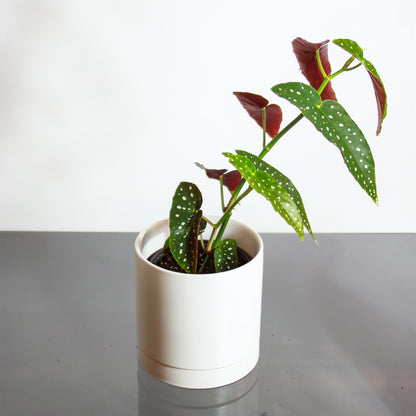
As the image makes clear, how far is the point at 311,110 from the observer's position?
0.66 m

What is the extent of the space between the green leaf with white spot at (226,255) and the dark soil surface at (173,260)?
0.08ft

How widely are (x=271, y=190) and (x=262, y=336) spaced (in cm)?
38

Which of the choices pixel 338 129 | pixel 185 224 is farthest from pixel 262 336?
pixel 338 129

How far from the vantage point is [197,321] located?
0.79m

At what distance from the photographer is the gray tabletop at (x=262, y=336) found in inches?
33.1

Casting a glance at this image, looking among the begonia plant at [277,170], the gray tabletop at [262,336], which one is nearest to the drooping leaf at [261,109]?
the begonia plant at [277,170]

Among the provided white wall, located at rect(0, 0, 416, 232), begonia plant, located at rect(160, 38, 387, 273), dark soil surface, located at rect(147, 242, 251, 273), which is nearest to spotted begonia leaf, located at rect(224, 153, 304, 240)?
begonia plant, located at rect(160, 38, 387, 273)

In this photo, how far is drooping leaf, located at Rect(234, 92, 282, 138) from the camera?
0.83 metres

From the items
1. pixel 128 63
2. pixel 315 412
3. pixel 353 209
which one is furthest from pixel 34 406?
pixel 353 209

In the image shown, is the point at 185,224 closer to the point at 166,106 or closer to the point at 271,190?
the point at 271,190

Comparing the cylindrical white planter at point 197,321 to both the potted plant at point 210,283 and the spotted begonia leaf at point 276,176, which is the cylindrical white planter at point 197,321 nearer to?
the potted plant at point 210,283

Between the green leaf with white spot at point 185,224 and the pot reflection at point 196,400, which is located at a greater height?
the green leaf with white spot at point 185,224

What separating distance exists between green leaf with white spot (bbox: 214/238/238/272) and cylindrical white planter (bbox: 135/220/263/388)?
0.03 meters

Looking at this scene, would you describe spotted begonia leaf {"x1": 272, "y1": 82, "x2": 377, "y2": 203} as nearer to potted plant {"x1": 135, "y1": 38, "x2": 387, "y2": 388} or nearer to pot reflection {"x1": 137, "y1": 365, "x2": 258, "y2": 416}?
potted plant {"x1": 135, "y1": 38, "x2": 387, "y2": 388}
